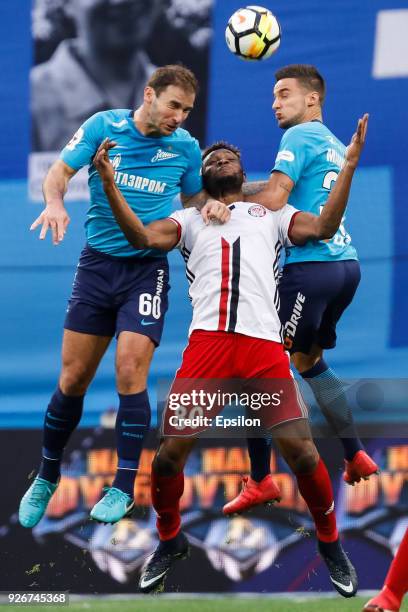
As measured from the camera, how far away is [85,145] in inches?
274

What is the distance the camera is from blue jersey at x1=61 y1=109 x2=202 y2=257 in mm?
7027

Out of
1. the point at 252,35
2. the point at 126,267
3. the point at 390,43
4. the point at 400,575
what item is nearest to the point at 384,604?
the point at 400,575

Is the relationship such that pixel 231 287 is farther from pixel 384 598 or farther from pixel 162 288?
pixel 384 598

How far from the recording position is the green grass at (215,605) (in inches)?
314

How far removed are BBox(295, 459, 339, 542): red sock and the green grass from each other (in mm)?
1122

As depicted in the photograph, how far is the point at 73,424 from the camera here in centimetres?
734

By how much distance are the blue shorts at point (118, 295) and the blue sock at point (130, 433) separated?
1.23 ft

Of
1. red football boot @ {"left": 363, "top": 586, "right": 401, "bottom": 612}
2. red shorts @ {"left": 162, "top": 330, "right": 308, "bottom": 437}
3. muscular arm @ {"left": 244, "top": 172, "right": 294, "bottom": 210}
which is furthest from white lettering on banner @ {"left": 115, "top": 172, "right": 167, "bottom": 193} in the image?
red football boot @ {"left": 363, "top": 586, "right": 401, "bottom": 612}

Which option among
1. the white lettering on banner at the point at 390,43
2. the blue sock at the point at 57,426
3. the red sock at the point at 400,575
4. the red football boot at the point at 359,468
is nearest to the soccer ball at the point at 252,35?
the white lettering on banner at the point at 390,43

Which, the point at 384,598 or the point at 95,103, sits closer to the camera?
the point at 384,598

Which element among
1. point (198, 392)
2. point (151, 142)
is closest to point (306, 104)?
point (151, 142)

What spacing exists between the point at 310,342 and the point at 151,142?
5.13ft

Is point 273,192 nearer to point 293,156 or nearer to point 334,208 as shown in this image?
point 293,156

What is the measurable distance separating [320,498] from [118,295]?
5.30 feet
